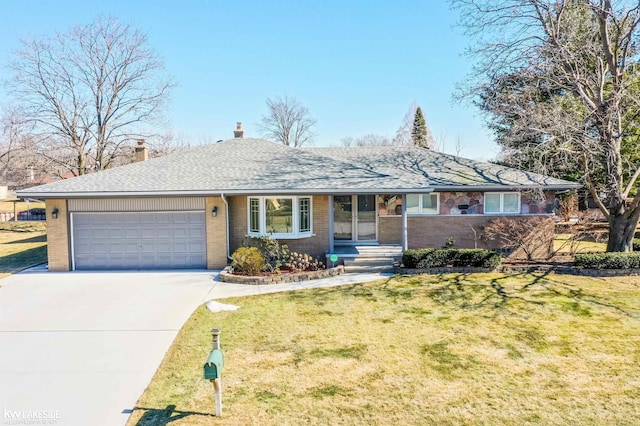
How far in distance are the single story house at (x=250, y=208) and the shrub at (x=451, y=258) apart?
3.60 ft

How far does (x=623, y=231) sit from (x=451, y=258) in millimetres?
6483

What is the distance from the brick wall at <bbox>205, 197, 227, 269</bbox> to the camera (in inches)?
503

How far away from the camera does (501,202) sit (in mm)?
14367

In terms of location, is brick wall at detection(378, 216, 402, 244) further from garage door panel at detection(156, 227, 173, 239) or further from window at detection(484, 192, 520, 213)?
garage door panel at detection(156, 227, 173, 239)

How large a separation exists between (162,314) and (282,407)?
15.4 ft

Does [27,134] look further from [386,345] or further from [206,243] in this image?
[386,345]

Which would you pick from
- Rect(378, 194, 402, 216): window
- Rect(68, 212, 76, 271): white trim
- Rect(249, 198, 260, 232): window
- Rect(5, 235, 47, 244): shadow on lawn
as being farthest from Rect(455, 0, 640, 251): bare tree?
Rect(5, 235, 47, 244): shadow on lawn

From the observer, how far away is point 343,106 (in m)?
33.4

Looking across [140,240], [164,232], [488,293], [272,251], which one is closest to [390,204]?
[272,251]

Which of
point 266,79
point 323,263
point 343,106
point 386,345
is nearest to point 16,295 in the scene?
point 323,263

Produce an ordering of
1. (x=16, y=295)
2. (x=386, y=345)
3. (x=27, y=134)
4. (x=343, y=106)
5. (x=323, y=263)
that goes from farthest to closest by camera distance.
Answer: (x=343, y=106) < (x=27, y=134) < (x=323, y=263) < (x=16, y=295) < (x=386, y=345)

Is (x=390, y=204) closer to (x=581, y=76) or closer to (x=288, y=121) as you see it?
(x=581, y=76)

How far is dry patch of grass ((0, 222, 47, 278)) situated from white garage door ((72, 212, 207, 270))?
263 centimetres

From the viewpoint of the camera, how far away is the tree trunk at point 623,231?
13.1 meters
